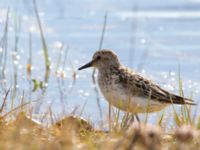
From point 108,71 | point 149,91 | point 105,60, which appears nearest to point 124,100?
point 149,91

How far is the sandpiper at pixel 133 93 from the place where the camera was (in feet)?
20.6

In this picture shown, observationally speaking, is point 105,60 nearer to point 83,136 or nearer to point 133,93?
point 133,93

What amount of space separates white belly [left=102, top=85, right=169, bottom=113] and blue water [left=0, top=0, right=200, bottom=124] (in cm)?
166

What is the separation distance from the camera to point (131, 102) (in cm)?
640

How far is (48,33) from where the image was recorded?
10656 millimetres

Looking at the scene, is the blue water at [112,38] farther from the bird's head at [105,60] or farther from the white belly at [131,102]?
the white belly at [131,102]

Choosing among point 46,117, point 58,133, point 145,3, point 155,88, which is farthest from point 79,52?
point 58,133

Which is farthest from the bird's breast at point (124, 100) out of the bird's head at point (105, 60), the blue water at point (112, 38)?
the blue water at point (112, 38)

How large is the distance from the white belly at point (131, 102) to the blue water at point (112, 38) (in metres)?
1.66

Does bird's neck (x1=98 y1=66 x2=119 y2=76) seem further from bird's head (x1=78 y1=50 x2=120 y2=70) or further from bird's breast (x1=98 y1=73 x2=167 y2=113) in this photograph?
bird's breast (x1=98 y1=73 x2=167 y2=113)

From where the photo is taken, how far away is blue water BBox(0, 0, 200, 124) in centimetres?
920

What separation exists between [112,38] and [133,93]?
4.06 meters

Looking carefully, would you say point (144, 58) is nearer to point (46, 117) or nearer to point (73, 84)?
point (73, 84)

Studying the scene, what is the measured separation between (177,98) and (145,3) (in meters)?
5.64
